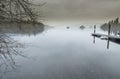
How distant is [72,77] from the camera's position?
23.3 feet

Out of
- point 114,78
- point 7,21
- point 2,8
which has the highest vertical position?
point 2,8

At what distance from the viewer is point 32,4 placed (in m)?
2.93

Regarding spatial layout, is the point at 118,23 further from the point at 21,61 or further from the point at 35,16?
the point at 35,16

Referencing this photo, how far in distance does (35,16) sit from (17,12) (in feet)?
1.14

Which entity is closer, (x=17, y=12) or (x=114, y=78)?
(x=17, y=12)

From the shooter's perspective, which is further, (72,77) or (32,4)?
(72,77)

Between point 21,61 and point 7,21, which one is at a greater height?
point 7,21

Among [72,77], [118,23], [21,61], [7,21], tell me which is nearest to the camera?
[7,21]

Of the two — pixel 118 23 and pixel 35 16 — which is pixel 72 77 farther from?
pixel 118 23

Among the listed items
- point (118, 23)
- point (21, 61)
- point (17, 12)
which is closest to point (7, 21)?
point (17, 12)

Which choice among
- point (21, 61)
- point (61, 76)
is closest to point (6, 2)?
point (61, 76)

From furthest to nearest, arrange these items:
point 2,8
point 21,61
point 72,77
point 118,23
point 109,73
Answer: point 118,23 → point 21,61 → point 109,73 → point 72,77 → point 2,8

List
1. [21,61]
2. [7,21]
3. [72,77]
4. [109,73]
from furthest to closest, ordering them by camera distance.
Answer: [21,61] → [109,73] → [72,77] → [7,21]

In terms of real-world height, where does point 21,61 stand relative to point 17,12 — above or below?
below
